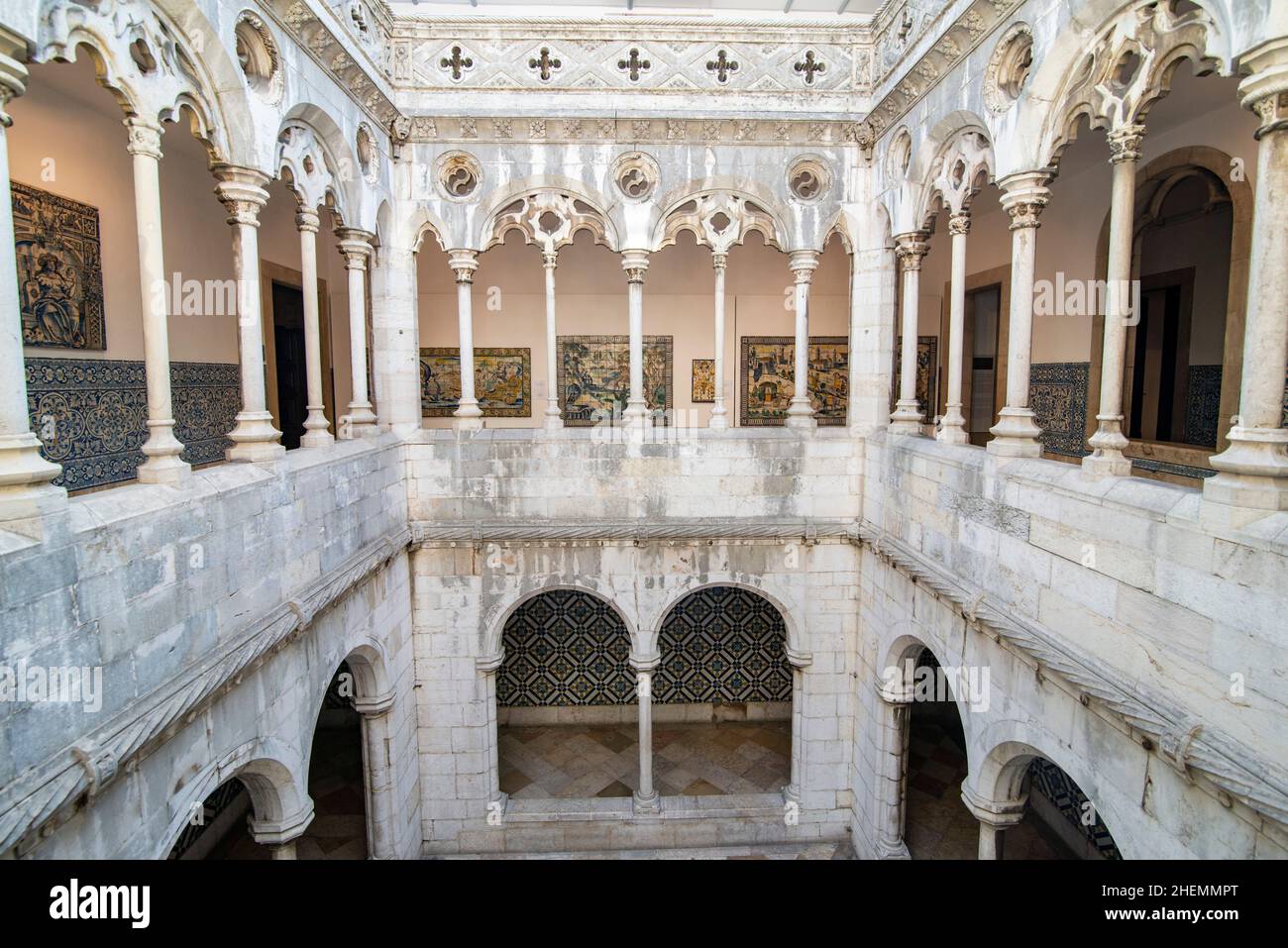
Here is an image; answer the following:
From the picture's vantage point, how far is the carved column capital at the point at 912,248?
5.77m

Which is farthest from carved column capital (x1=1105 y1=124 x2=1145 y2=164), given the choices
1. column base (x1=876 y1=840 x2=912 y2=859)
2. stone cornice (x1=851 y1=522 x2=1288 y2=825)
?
column base (x1=876 y1=840 x2=912 y2=859)

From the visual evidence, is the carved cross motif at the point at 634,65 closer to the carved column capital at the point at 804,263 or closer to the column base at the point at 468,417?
the carved column capital at the point at 804,263

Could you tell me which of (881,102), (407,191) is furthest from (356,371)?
(881,102)

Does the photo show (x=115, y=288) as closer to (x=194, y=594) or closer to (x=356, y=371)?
(x=356, y=371)

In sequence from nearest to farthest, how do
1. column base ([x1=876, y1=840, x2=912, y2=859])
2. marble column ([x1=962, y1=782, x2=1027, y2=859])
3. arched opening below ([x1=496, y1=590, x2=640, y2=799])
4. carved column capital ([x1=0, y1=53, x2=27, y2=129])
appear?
1. carved column capital ([x1=0, y1=53, x2=27, y2=129])
2. marble column ([x1=962, y1=782, x2=1027, y2=859])
3. column base ([x1=876, y1=840, x2=912, y2=859])
4. arched opening below ([x1=496, y1=590, x2=640, y2=799])

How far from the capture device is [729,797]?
6.76 m

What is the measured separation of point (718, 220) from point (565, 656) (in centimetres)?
518

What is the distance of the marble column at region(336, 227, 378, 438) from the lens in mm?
5555

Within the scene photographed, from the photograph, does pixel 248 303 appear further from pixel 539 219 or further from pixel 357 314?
pixel 539 219

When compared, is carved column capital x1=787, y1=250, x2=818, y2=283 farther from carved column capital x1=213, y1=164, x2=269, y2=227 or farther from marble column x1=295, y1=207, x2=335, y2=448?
carved column capital x1=213, y1=164, x2=269, y2=227

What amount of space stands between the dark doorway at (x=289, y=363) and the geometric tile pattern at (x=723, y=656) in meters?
5.13

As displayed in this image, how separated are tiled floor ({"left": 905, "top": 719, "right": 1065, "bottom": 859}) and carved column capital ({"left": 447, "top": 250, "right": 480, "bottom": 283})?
644 cm

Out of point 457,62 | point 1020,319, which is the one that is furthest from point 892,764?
point 457,62

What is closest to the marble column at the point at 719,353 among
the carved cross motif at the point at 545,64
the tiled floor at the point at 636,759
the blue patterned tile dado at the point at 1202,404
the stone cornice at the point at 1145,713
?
the carved cross motif at the point at 545,64
